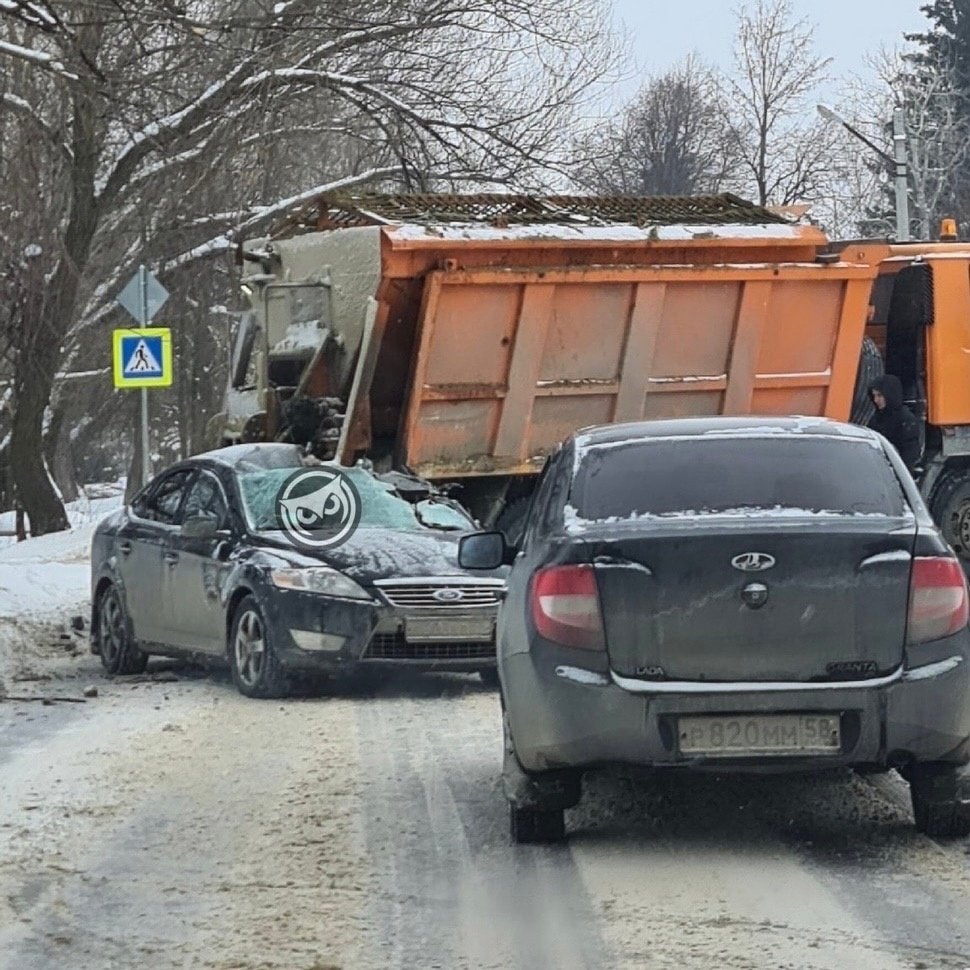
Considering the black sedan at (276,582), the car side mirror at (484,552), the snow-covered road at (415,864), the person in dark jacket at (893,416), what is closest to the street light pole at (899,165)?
the person in dark jacket at (893,416)

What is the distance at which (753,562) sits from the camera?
698 cm

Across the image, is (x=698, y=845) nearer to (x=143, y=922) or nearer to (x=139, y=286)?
(x=143, y=922)

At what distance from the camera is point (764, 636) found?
6.96 m

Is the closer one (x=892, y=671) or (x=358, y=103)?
(x=892, y=671)

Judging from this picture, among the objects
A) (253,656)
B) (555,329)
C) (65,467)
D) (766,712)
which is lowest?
(65,467)

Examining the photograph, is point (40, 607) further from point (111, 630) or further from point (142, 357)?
point (142, 357)

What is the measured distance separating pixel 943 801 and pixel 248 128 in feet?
69.3

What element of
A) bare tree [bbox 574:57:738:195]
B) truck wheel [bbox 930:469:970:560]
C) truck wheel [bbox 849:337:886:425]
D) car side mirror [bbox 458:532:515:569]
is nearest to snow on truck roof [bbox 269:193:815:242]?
truck wheel [bbox 849:337:886:425]

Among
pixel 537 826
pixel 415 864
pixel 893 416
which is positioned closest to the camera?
pixel 415 864

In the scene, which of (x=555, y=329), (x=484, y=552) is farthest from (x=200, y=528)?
(x=484, y=552)

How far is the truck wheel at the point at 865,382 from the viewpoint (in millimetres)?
17750

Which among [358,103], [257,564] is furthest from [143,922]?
[358,103]

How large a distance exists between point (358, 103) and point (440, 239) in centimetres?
1061

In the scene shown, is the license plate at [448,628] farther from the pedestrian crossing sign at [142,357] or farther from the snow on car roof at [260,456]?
the pedestrian crossing sign at [142,357]
